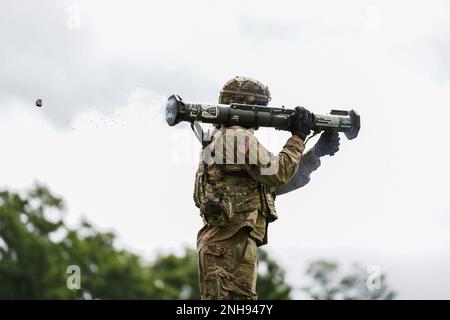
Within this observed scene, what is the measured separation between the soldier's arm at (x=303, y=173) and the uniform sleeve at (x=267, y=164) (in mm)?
874

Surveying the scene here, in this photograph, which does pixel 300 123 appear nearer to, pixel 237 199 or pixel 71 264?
pixel 237 199

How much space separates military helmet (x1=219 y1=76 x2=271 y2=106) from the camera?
15.5 m

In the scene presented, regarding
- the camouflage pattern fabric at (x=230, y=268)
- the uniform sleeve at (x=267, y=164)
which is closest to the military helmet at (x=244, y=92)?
the uniform sleeve at (x=267, y=164)

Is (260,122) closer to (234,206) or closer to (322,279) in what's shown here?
(234,206)

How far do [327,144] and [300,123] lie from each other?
79cm

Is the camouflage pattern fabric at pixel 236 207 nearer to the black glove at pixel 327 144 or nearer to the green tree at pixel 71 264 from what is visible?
the black glove at pixel 327 144

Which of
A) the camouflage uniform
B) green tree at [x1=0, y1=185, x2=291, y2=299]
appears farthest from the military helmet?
green tree at [x1=0, y1=185, x2=291, y2=299]

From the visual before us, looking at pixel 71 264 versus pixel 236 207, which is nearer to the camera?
pixel 236 207

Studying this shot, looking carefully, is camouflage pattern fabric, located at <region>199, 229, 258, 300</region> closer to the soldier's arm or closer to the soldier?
the soldier

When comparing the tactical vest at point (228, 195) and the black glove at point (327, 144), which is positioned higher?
the black glove at point (327, 144)

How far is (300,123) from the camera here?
15.3 meters

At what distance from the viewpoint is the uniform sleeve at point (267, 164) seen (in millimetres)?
14977

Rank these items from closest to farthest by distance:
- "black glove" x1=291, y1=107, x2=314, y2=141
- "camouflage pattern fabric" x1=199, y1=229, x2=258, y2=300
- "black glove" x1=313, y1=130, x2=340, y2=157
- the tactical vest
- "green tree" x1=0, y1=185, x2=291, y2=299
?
"camouflage pattern fabric" x1=199, y1=229, x2=258, y2=300, the tactical vest, "black glove" x1=291, y1=107, x2=314, y2=141, "black glove" x1=313, y1=130, x2=340, y2=157, "green tree" x1=0, y1=185, x2=291, y2=299

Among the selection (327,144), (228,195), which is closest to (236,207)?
(228,195)
